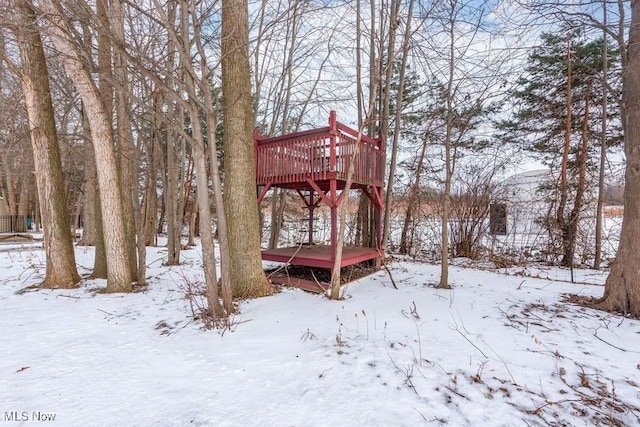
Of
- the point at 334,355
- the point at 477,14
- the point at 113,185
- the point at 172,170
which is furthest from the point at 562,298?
the point at 172,170

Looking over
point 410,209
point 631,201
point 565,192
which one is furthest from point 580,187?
point 631,201

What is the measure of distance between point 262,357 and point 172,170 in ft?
20.2

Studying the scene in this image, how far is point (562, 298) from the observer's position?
14.6 feet

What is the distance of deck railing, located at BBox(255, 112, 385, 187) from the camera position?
5035mm

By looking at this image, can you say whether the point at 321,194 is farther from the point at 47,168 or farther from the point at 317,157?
the point at 47,168

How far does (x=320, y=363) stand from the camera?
238 centimetres

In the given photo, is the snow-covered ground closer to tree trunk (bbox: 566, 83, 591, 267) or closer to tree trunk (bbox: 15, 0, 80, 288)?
tree trunk (bbox: 15, 0, 80, 288)

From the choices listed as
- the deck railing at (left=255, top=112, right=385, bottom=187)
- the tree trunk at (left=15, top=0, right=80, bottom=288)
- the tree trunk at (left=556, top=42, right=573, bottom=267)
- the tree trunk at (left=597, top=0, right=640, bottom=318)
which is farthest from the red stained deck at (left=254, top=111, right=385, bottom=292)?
the tree trunk at (left=556, top=42, right=573, bottom=267)

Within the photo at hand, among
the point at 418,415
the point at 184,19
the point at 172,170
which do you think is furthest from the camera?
the point at 172,170

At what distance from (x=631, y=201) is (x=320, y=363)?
4.42m

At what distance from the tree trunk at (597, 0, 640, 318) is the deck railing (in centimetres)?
346

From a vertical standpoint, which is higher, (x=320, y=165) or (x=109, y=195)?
(x=320, y=165)

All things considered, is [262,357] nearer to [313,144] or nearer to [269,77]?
[313,144]

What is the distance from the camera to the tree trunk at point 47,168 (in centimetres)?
470
